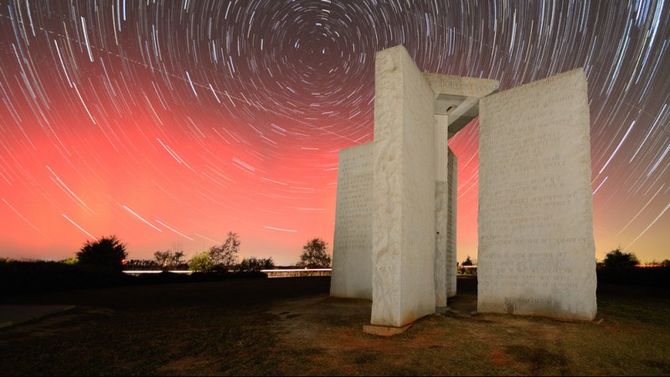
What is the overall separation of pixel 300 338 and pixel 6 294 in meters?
14.7

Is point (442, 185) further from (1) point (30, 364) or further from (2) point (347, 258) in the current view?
(1) point (30, 364)

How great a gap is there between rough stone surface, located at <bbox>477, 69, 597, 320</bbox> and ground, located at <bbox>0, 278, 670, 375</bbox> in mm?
761

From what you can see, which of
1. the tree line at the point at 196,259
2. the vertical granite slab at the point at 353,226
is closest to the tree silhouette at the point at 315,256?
the tree line at the point at 196,259

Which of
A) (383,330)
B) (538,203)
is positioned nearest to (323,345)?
(383,330)

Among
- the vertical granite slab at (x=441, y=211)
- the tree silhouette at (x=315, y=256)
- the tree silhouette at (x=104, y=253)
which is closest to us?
the vertical granite slab at (x=441, y=211)

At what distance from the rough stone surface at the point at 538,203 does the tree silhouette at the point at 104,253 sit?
2334cm

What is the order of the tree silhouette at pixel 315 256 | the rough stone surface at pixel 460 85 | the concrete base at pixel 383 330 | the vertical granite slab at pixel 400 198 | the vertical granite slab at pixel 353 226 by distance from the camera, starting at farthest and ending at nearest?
the tree silhouette at pixel 315 256, the vertical granite slab at pixel 353 226, the rough stone surface at pixel 460 85, the vertical granite slab at pixel 400 198, the concrete base at pixel 383 330

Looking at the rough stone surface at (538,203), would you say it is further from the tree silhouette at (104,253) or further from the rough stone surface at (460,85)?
the tree silhouette at (104,253)

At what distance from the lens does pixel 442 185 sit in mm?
10617

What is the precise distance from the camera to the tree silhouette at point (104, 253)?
989 inches

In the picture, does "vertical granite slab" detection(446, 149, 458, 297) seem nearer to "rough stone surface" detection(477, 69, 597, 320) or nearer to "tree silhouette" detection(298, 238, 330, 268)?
"rough stone surface" detection(477, 69, 597, 320)

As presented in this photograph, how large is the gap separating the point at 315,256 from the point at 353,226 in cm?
4158

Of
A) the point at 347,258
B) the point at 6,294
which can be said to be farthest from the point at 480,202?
the point at 6,294

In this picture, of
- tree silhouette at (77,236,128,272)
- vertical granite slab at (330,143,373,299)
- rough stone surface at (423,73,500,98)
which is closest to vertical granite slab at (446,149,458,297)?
vertical granite slab at (330,143,373,299)
